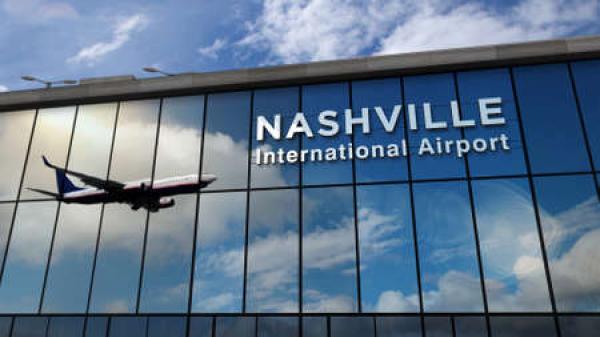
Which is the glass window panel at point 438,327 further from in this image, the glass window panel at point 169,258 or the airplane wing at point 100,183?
the airplane wing at point 100,183

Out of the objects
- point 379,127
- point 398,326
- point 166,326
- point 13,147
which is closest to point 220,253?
point 166,326

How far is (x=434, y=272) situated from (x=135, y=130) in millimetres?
13692

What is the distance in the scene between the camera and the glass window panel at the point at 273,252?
1945cm

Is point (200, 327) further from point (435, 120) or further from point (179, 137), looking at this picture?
point (435, 120)

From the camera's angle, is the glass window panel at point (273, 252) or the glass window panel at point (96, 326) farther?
the glass window panel at point (96, 326)

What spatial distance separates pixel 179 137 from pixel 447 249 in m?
11.7

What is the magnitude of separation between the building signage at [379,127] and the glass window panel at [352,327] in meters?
6.16

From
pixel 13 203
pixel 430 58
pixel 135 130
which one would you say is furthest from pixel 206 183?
pixel 430 58

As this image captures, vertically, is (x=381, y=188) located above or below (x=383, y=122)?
below

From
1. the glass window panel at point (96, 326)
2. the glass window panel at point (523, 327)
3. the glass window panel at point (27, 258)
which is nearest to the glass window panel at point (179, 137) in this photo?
the glass window panel at point (27, 258)

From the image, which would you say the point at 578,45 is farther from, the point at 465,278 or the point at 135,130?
the point at 135,130

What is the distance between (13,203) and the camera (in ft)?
75.6

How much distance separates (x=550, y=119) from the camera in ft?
67.4

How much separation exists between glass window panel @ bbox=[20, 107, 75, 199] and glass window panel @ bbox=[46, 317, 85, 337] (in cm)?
542
